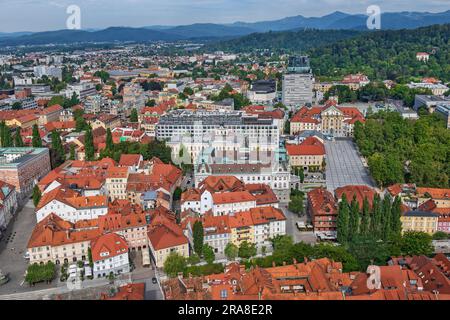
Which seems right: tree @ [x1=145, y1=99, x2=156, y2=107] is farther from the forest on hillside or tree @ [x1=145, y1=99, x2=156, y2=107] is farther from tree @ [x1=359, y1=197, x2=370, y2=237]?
tree @ [x1=359, y1=197, x2=370, y2=237]

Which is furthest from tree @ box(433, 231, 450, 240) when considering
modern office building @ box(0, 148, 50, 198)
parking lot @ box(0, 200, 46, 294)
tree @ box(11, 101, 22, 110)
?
tree @ box(11, 101, 22, 110)

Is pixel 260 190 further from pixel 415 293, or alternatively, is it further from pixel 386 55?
pixel 386 55

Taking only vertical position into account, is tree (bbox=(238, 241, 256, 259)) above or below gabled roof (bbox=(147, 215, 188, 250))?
below

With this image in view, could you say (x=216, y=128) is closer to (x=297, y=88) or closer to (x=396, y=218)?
(x=396, y=218)

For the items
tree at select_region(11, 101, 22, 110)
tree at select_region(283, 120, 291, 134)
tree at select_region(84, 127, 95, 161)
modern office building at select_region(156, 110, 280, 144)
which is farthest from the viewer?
tree at select_region(11, 101, 22, 110)

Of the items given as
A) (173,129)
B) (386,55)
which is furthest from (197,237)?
(386,55)

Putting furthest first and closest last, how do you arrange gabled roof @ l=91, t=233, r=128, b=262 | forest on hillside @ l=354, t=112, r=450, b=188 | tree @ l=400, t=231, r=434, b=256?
1. forest on hillside @ l=354, t=112, r=450, b=188
2. tree @ l=400, t=231, r=434, b=256
3. gabled roof @ l=91, t=233, r=128, b=262
